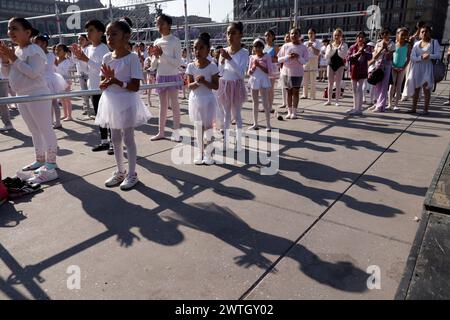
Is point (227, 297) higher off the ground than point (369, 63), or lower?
lower

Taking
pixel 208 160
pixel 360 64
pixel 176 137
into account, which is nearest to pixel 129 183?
pixel 208 160

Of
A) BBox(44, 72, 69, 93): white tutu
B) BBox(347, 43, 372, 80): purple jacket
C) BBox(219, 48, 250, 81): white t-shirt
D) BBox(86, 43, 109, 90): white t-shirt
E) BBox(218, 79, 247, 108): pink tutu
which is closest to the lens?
BBox(86, 43, 109, 90): white t-shirt

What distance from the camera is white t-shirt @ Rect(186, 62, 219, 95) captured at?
200 inches

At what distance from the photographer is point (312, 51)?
11117 millimetres

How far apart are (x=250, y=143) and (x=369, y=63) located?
4373mm

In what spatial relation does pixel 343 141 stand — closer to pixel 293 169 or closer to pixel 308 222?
pixel 293 169

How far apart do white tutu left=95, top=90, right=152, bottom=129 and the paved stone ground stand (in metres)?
0.80

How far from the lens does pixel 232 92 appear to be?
601 cm

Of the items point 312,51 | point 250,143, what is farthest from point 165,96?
point 312,51

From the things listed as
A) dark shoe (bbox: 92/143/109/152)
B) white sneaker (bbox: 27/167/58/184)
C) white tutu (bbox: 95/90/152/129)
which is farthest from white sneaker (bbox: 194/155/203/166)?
white sneaker (bbox: 27/167/58/184)

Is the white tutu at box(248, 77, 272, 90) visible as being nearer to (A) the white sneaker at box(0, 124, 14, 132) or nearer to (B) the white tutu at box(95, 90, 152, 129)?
(B) the white tutu at box(95, 90, 152, 129)

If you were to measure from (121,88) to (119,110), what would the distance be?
0.85 ft
